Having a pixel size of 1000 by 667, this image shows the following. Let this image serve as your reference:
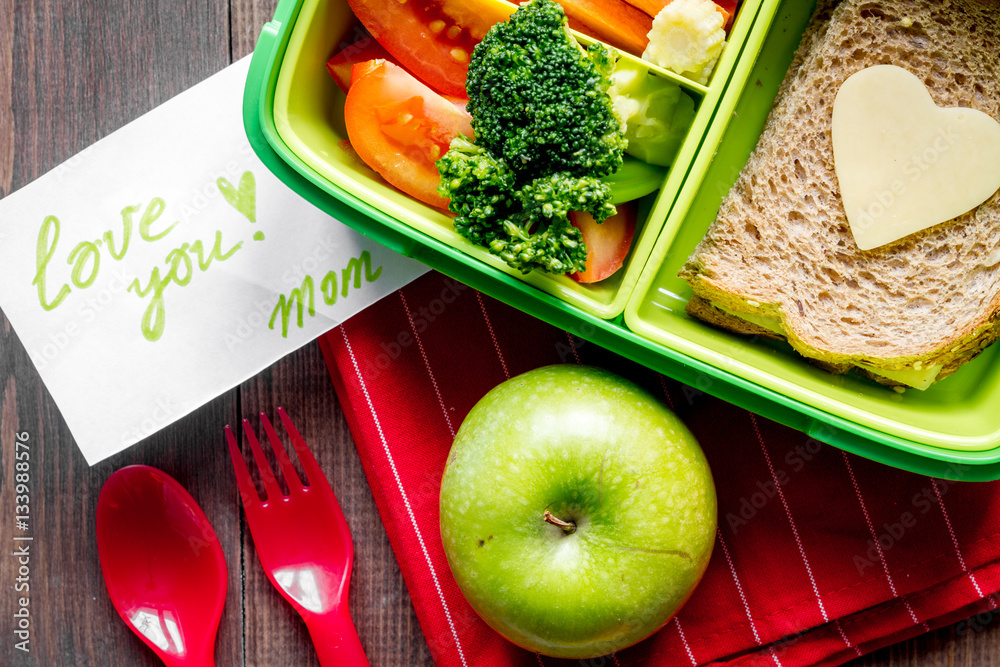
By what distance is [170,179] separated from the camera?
1262 millimetres

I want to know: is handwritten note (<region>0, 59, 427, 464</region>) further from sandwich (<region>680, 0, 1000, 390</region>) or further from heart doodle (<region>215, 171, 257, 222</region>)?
sandwich (<region>680, 0, 1000, 390</region>)

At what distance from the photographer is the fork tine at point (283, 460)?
125cm

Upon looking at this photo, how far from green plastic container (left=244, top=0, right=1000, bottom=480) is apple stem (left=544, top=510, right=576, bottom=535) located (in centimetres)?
27

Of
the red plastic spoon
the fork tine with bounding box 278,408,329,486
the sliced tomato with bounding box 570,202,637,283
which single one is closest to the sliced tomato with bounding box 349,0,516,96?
the sliced tomato with bounding box 570,202,637,283

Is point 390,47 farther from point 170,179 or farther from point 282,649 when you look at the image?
point 282,649

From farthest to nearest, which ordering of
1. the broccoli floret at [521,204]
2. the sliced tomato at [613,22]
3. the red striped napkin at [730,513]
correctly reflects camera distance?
1. the red striped napkin at [730,513]
2. the sliced tomato at [613,22]
3. the broccoli floret at [521,204]

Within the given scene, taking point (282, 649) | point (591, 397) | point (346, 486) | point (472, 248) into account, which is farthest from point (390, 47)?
point (282, 649)

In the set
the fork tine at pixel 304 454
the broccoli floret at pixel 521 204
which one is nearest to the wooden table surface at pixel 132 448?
the fork tine at pixel 304 454

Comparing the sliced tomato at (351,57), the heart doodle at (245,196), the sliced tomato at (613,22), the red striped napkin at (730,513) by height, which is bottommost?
the red striped napkin at (730,513)

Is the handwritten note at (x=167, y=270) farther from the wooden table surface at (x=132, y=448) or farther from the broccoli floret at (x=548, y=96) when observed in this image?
the broccoli floret at (x=548, y=96)

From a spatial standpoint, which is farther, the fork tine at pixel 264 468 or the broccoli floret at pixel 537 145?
the fork tine at pixel 264 468

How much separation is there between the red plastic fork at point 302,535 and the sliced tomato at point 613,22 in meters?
0.84

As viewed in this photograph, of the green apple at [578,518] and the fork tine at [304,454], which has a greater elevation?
the green apple at [578,518]

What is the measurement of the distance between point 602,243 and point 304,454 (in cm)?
65
